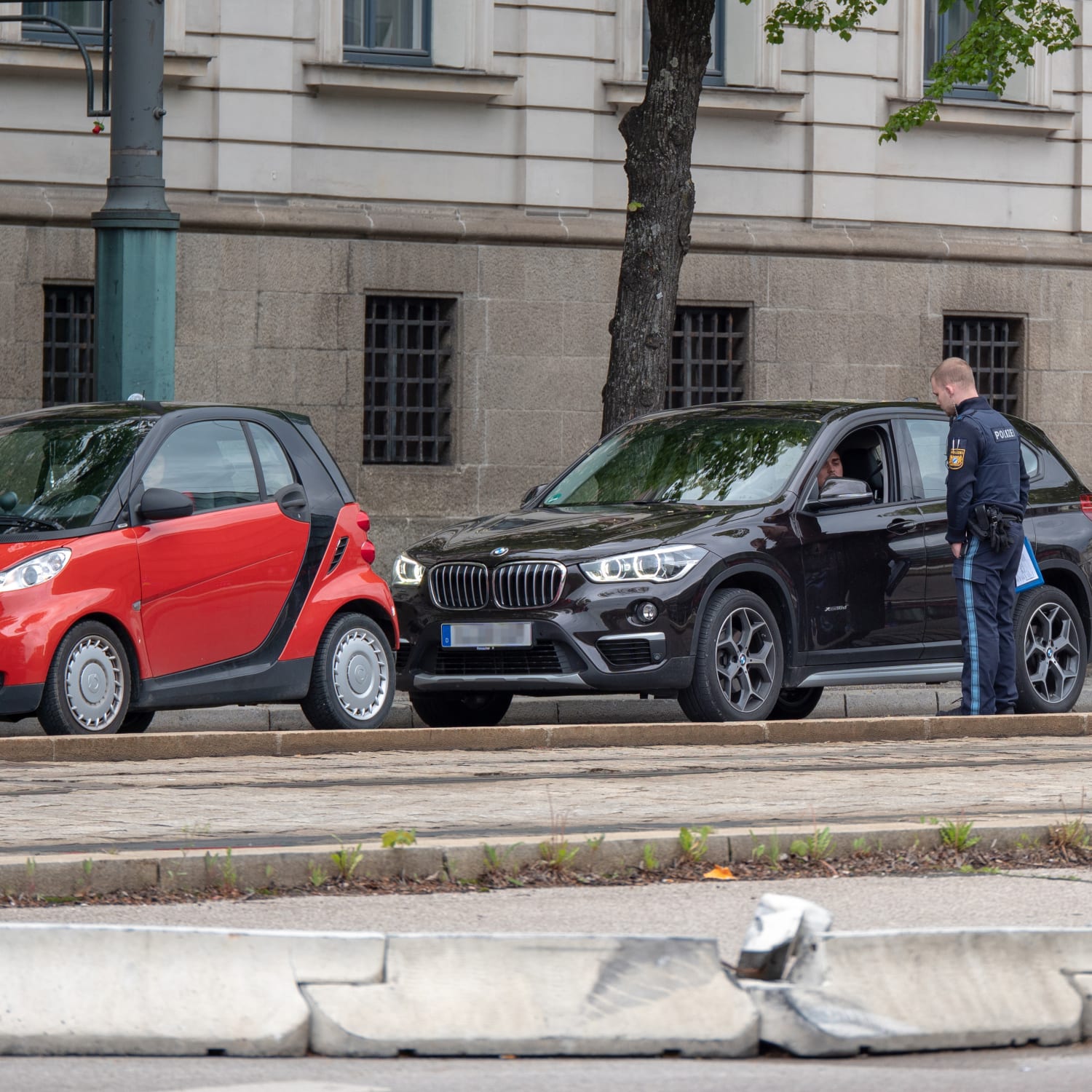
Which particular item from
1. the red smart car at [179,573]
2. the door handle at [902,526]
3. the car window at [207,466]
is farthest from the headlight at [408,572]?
the door handle at [902,526]

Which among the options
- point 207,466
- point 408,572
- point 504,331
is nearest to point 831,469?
point 408,572

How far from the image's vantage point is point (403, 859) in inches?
253

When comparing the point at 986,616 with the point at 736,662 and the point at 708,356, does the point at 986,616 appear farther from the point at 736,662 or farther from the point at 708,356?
the point at 708,356

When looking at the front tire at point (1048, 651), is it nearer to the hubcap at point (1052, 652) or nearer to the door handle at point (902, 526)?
the hubcap at point (1052, 652)

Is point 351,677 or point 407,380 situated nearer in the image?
point 351,677

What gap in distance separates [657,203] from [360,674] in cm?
677

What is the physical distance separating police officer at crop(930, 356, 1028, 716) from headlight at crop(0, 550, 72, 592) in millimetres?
4374

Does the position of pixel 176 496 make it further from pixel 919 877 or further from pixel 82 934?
pixel 82 934

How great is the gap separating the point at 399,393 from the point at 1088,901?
1600 cm

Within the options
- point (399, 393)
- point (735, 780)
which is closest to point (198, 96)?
point (399, 393)

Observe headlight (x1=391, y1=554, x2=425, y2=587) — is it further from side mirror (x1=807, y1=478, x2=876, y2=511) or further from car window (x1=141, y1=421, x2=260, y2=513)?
side mirror (x1=807, y1=478, x2=876, y2=511)

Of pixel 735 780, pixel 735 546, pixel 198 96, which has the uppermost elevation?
pixel 198 96

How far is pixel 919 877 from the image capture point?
21.7 feet

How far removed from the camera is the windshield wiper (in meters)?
10.0
